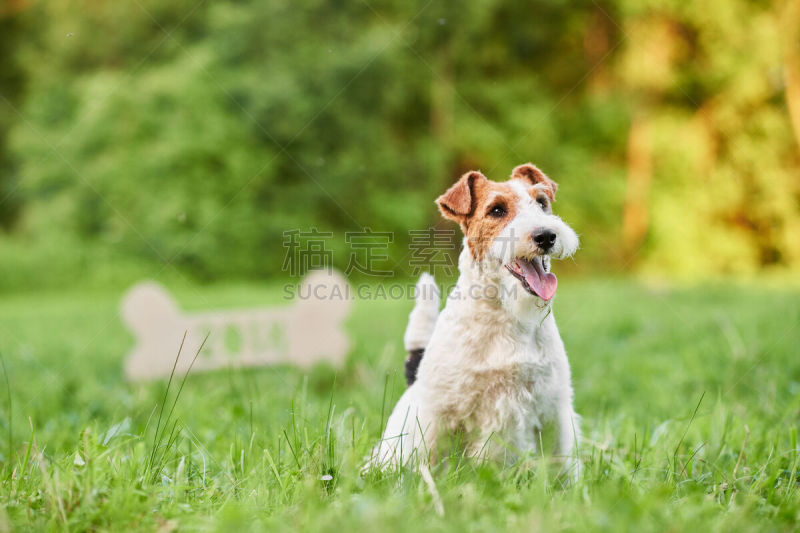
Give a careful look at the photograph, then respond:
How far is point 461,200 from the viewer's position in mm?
2883

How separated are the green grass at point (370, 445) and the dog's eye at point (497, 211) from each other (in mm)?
975

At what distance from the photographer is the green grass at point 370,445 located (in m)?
2.07

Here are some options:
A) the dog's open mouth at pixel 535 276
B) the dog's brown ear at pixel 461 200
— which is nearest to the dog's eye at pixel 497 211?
the dog's brown ear at pixel 461 200

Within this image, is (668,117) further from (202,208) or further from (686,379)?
(686,379)

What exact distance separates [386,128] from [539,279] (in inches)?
695

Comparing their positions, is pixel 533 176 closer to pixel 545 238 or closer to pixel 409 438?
pixel 545 238

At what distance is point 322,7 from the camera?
59.6 ft

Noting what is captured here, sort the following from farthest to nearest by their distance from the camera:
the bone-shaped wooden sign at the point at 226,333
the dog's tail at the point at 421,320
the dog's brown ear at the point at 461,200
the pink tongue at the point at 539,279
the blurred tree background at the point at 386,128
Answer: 1. the blurred tree background at the point at 386,128
2. the bone-shaped wooden sign at the point at 226,333
3. the dog's tail at the point at 421,320
4. the dog's brown ear at the point at 461,200
5. the pink tongue at the point at 539,279

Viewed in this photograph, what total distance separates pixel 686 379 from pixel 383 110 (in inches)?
587

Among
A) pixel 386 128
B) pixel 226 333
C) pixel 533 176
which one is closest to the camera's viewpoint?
pixel 533 176

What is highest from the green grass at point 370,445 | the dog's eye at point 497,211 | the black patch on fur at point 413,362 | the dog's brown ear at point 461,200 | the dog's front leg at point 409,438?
the dog's brown ear at point 461,200

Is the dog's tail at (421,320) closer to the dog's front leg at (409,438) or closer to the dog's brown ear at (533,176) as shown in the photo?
the dog's front leg at (409,438)

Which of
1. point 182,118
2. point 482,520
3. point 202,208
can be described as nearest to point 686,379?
point 482,520

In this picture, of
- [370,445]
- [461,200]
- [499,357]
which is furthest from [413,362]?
[461,200]
